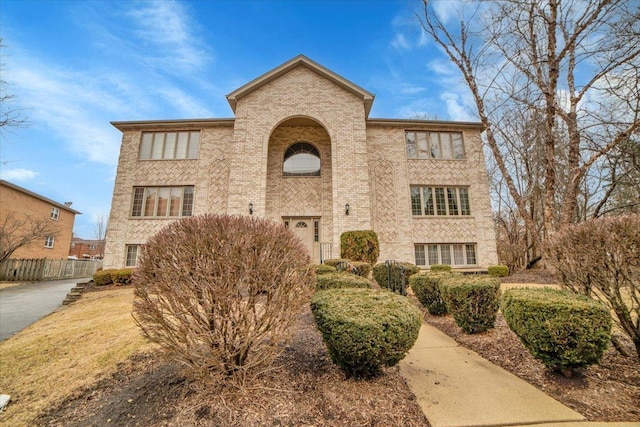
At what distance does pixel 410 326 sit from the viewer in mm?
2709

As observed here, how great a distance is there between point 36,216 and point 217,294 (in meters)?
28.3

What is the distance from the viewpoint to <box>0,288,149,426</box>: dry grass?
3161 millimetres

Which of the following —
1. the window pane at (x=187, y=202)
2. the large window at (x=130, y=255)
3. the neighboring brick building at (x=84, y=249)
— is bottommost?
the large window at (x=130, y=255)

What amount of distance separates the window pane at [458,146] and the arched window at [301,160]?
7640 mm

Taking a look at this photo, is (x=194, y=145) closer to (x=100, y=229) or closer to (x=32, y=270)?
(x=32, y=270)

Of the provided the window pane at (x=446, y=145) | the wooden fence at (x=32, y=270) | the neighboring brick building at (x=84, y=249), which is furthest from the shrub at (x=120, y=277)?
the neighboring brick building at (x=84, y=249)

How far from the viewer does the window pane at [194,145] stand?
14812 mm

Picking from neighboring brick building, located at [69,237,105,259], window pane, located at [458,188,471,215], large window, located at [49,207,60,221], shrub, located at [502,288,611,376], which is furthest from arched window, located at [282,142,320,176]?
neighboring brick building, located at [69,237,105,259]

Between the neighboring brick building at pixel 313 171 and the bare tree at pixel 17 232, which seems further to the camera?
the bare tree at pixel 17 232

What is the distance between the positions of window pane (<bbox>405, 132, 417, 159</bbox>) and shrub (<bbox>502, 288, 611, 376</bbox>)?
Result: 12841mm

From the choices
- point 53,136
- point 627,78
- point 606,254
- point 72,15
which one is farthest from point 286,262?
point 53,136

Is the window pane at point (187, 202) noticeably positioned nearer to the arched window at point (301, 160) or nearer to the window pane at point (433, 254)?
the arched window at point (301, 160)

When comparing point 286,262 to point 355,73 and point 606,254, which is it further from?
point 355,73

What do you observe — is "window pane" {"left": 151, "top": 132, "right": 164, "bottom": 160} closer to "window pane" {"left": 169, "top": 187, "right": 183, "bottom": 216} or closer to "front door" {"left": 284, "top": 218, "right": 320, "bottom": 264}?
"window pane" {"left": 169, "top": 187, "right": 183, "bottom": 216}
